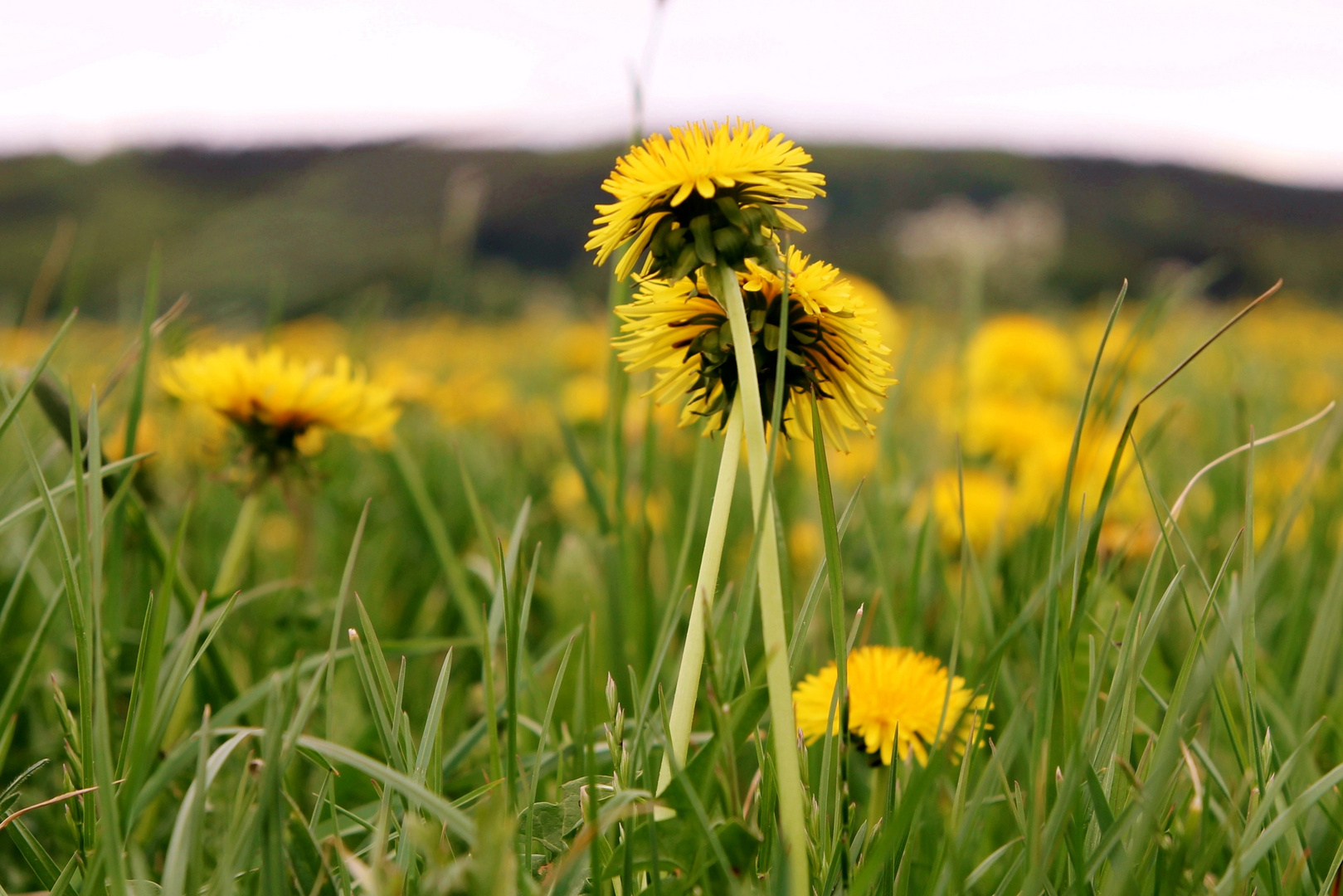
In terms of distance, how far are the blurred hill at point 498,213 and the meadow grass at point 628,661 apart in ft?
24.0

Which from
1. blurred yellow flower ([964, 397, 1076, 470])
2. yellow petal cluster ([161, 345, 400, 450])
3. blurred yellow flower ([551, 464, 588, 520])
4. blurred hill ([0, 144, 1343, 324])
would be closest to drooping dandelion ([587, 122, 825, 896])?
yellow petal cluster ([161, 345, 400, 450])

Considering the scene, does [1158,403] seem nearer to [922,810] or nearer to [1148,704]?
[1148,704]

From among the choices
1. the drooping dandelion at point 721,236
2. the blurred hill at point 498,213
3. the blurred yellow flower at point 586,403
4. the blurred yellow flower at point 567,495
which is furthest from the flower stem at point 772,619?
the blurred hill at point 498,213

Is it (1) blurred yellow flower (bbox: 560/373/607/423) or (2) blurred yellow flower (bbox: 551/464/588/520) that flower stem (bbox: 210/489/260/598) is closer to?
(2) blurred yellow flower (bbox: 551/464/588/520)

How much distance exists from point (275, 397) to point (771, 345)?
23.2 inches

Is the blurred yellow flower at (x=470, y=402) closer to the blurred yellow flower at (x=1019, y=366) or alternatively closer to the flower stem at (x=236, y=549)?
the flower stem at (x=236, y=549)

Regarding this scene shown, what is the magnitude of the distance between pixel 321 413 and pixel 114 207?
27.0m

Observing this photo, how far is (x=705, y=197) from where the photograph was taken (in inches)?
13.8

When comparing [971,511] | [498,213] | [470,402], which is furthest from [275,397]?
[498,213]

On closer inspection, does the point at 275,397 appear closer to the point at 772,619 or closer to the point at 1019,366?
the point at 772,619

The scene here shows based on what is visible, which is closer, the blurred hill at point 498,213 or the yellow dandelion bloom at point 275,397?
the yellow dandelion bloom at point 275,397

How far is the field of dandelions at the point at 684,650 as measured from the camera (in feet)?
1.17

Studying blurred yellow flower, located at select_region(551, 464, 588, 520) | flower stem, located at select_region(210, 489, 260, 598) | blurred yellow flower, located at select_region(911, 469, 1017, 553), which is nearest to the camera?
flower stem, located at select_region(210, 489, 260, 598)

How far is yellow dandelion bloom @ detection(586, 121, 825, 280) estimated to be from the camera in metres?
0.35
